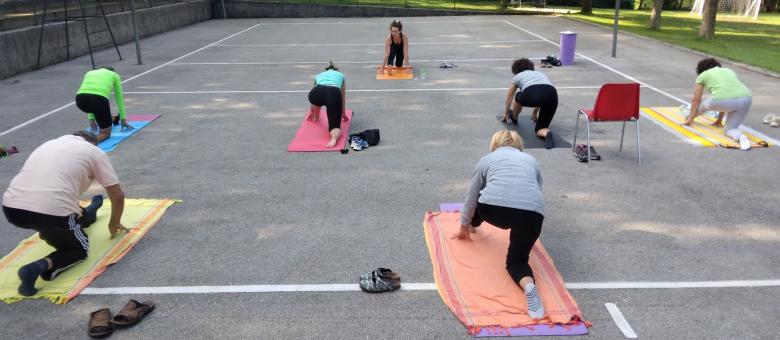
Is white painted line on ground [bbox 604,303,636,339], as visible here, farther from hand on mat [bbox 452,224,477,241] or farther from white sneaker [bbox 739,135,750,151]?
white sneaker [bbox 739,135,750,151]

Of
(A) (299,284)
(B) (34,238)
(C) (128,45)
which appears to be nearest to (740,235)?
(A) (299,284)

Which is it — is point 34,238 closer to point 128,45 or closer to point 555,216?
point 555,216

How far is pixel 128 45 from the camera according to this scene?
1917 cm

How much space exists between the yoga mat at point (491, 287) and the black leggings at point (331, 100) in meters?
3.25

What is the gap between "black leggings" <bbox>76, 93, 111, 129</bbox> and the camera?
7.96m

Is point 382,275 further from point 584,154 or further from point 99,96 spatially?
point 99,96

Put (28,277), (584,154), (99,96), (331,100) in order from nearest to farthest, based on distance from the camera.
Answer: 1. (28,277)
2. (584,154)
3. (331,100)
4. (99,96)

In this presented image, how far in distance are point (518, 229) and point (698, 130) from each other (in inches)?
229

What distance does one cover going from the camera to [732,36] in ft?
67.1

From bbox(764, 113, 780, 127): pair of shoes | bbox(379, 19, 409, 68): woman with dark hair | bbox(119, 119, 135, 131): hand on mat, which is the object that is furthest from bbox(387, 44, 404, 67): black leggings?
bbox(764, 113, 780, 127): pair of shoes

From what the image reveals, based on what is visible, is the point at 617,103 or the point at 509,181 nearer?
the point at 509,181

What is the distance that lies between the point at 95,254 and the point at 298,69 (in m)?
9.92

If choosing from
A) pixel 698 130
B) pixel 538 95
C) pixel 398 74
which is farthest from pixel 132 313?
pixel 398 74

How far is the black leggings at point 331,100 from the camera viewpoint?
7.90 m
